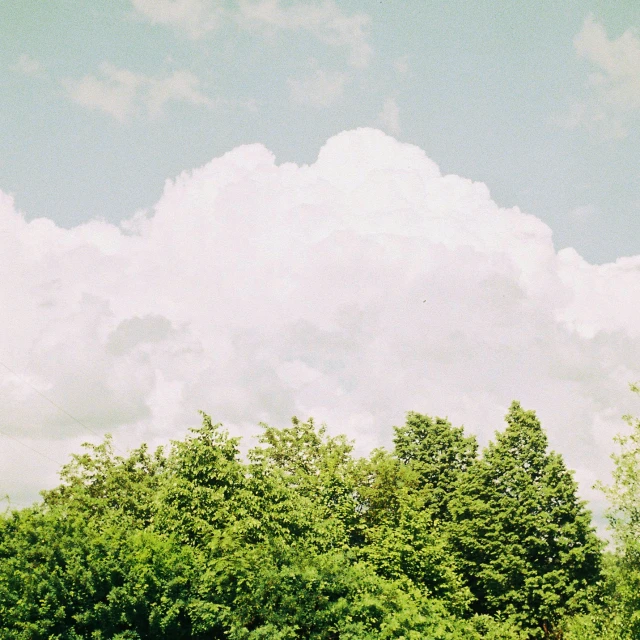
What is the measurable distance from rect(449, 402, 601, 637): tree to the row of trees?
0.12 metres

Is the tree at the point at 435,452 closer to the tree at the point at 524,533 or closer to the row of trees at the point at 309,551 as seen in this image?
the row of trees at the point at 309,551

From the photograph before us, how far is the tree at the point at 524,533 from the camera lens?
35.9 metres

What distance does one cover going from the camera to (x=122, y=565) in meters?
21.1

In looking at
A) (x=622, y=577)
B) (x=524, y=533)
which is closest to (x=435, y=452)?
(x=524, y=533)

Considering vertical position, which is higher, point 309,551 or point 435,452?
point 435,452

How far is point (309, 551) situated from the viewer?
22.8 metres

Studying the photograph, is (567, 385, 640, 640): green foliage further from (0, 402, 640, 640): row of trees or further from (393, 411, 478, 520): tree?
(393, 411, 478, 520): tree

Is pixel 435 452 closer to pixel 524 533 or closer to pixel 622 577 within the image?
pixel 524 533

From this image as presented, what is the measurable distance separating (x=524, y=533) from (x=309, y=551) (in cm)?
2154

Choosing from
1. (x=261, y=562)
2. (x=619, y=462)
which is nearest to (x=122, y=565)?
(x=261, y=562)

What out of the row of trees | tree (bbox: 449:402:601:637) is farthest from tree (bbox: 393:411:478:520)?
tree (bbox: 449:402:601:637)

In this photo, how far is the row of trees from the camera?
19391 mm

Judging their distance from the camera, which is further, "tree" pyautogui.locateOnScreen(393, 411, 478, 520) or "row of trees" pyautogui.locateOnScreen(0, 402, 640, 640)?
"tree" pyautogui.locateOnScreen(393, 411, 478, 520)

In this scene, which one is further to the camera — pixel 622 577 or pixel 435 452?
pixel 435 452
